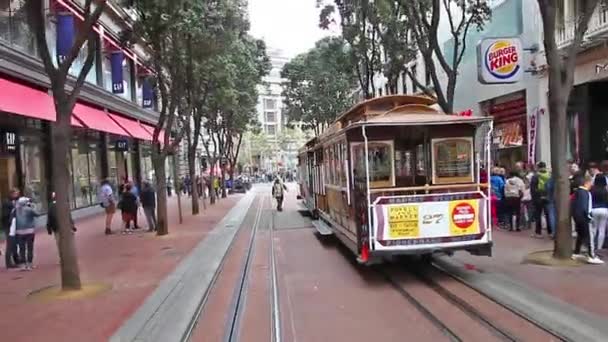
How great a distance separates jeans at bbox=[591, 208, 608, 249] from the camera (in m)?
11.1

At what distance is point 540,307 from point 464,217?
109 inches

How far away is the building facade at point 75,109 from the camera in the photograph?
19156 mm

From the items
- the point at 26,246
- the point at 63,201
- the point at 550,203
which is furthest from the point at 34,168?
the point at 550,203

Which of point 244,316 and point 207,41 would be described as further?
point 207,41

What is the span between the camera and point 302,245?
16.1 m

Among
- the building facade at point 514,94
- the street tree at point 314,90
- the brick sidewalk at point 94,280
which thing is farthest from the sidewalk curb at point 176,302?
the street tree at point 314,90

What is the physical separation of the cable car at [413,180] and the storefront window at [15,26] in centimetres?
1219

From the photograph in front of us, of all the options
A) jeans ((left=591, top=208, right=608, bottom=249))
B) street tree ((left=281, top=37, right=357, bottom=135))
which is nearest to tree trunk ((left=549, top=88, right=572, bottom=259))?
jeans ((left=591, top=208, right=608, bottom=249))

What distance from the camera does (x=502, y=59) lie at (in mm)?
19625

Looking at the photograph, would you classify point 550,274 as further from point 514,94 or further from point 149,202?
point 514,94

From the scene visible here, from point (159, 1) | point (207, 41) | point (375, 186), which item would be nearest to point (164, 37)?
point (207, 41)

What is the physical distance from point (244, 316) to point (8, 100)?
1181 cm

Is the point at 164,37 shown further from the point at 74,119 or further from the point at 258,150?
the point at 258,150

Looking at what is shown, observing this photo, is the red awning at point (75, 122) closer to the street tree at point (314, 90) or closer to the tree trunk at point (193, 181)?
the tree trunk at point (193, 181)
